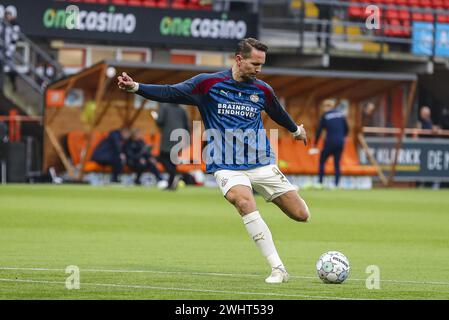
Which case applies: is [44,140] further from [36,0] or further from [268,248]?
[268,248]

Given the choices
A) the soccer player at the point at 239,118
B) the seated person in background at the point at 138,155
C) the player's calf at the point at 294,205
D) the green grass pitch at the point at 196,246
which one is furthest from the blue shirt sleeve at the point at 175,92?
the seated person in background at the point at 138,155

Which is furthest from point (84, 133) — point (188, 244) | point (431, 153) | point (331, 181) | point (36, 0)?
point (188, 244)

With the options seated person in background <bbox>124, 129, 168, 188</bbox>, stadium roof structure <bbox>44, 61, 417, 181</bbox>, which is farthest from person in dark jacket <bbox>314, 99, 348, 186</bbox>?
seated person in background <bbox>124, 129, 168, 188</bbox>

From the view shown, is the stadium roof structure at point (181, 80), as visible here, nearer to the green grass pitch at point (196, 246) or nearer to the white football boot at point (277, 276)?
the green grass pitch at point (196, 246)

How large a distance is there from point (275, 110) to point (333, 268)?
1815mm

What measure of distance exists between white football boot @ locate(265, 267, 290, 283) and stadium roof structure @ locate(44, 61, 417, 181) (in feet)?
74.2

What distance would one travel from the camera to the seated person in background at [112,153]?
3397 centimetres

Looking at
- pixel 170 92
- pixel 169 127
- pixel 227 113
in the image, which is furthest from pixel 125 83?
pixel 169 127

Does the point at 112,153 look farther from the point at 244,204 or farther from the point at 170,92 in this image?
the point at 244,204

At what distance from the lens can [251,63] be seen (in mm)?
11281

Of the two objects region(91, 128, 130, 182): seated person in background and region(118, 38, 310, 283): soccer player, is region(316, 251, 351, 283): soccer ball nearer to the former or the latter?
region(118, 38, 310, 283): soccer player

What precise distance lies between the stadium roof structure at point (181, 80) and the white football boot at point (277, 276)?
74.2 ft

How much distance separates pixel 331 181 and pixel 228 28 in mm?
5857

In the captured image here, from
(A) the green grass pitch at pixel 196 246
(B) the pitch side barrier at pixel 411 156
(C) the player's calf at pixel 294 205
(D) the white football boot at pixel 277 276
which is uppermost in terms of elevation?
(C) the player's calf at pixel 294 205
